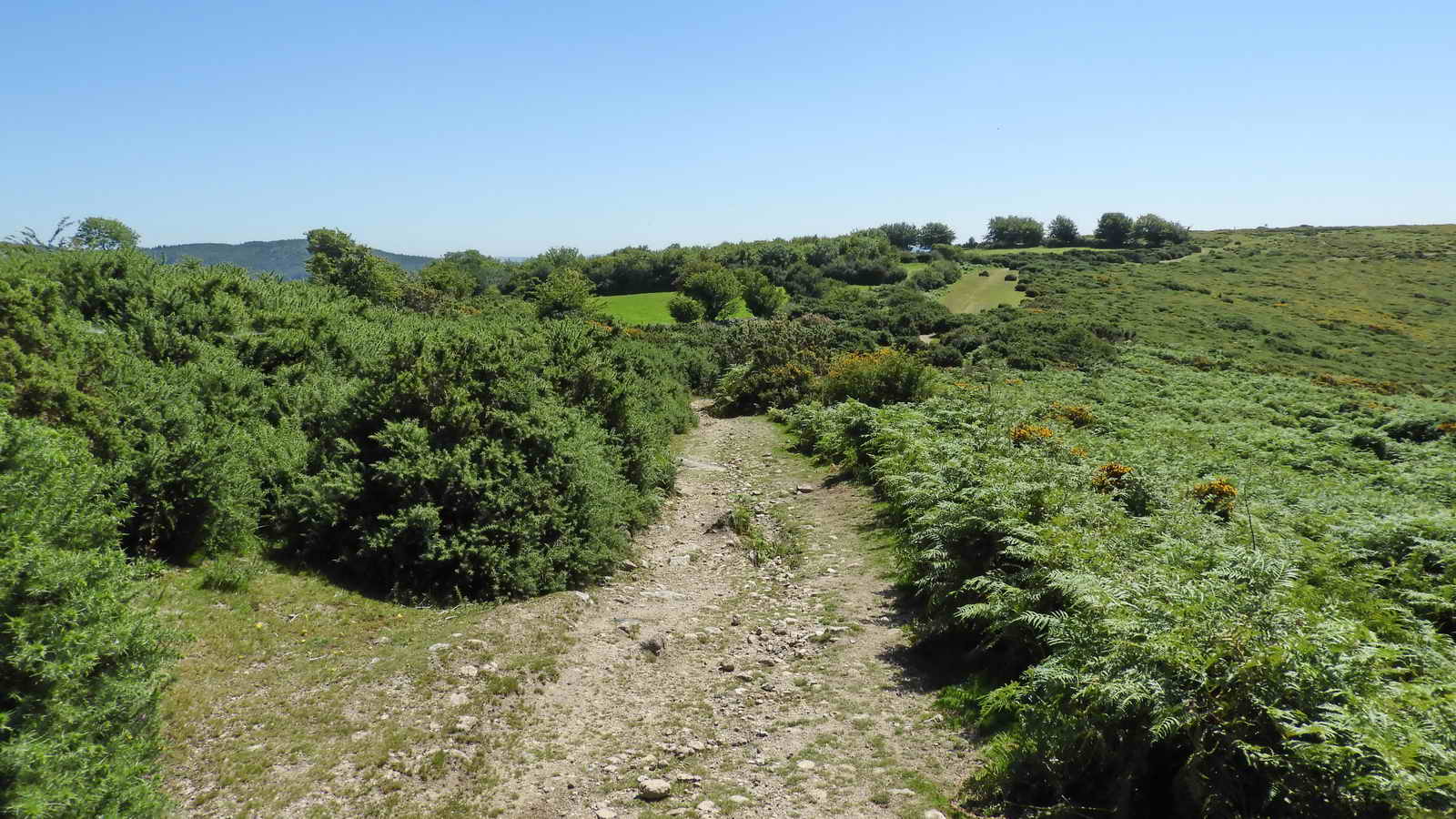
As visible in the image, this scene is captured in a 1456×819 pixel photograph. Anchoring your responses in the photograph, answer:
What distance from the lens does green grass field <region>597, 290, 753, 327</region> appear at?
2456 inches

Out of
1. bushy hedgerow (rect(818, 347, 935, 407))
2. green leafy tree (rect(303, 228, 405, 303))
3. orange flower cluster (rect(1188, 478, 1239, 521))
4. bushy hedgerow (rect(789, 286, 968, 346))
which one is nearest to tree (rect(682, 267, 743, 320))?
bushy hedgerow (rect(789, 286, 968, 346))

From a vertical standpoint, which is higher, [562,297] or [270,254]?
[270,254]

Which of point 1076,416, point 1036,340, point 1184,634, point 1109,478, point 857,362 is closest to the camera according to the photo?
point 1184,634

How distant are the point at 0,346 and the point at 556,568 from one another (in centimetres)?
710

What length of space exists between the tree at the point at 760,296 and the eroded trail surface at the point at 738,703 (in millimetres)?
54488

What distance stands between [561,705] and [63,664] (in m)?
4.02

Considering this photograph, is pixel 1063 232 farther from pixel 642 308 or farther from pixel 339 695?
pixel 339 695

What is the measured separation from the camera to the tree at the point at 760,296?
65750mm

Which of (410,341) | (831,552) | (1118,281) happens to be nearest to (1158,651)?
(831,552)

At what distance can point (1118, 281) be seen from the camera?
69.8 meters

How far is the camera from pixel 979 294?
218ft

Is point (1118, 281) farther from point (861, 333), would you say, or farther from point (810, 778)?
point (810, 778)

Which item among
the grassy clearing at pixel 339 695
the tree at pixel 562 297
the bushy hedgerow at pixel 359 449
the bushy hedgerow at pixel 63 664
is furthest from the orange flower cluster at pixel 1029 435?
the tree at pixel 562 297

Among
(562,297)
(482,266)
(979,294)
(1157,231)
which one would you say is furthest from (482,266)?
(1157,231)
